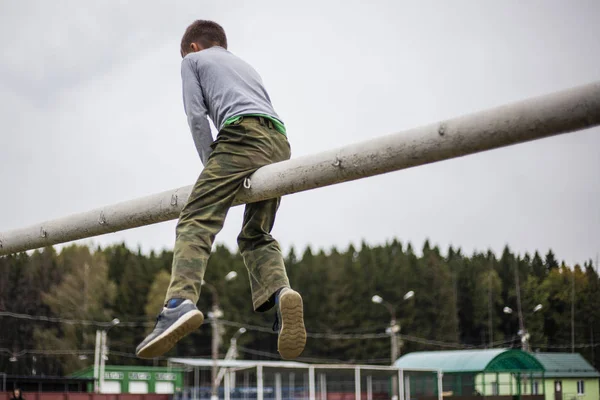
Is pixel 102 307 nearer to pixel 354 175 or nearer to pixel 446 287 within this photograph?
pixel 446 287

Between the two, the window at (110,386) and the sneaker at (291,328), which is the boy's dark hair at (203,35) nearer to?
the sneaker at (291,328)

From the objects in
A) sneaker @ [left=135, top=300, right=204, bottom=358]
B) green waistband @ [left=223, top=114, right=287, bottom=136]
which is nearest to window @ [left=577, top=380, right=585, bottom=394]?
green waistband @ [left=223, top=114, right=287, bottom=136]

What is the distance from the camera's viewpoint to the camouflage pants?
3.22 metres

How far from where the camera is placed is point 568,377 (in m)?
32.9

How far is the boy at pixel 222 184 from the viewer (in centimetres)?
317

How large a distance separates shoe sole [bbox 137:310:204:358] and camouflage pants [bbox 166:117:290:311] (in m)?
0.13

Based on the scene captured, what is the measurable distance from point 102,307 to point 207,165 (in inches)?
3096

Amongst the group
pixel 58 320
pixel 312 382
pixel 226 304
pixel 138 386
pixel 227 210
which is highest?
pixel 226 304

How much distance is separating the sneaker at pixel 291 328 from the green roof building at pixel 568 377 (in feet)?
69.0

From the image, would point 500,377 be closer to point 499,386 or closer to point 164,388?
point 499,386

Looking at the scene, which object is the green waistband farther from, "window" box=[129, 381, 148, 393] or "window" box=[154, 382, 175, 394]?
"window" box=[154, 382, 175, 394]

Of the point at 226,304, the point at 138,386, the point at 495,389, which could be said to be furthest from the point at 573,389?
the point at 226,304

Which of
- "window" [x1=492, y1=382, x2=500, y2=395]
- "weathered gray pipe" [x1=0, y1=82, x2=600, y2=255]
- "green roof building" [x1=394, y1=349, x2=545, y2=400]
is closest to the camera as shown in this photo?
"weathered gray pipe" [x1=0, y1=82, x2=600, y2=255]

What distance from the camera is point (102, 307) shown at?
3120 inches
